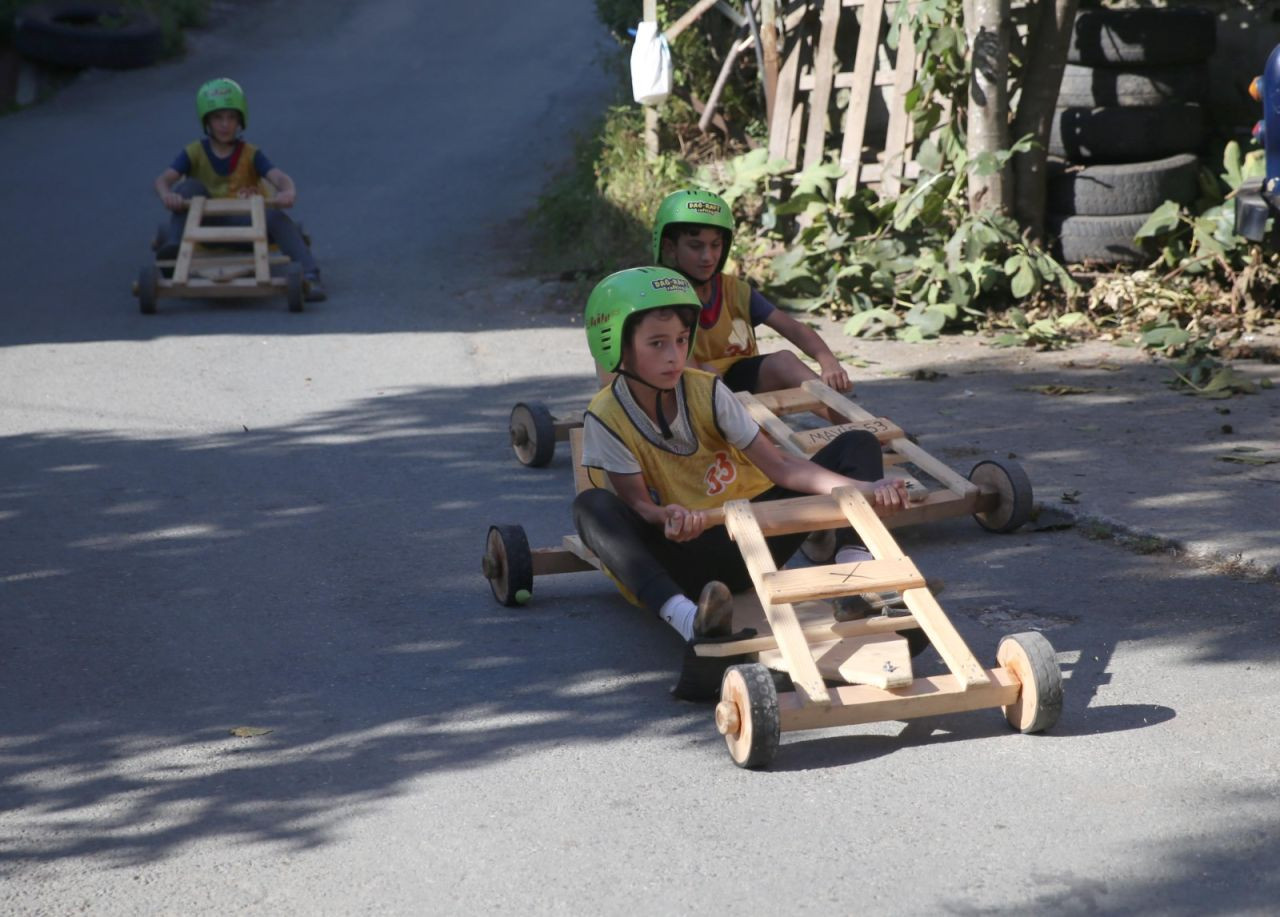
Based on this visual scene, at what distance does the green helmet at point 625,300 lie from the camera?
4.50 m

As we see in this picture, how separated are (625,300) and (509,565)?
102cm

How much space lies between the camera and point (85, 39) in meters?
19.4

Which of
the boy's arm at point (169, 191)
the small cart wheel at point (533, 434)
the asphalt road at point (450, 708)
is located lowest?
the asphalt road at point (450, 708)

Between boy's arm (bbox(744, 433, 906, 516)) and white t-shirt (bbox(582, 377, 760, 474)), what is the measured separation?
5 centimetres

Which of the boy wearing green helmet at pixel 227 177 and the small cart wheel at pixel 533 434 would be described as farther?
the boy wearing green helmet at pixel 227 177

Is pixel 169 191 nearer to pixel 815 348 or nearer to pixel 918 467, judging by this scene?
pixel 815 348

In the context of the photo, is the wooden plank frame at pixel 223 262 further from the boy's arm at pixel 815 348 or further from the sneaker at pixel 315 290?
the boy's arm at pixel 815 348

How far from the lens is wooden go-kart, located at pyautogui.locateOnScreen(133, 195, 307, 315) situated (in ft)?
33.3

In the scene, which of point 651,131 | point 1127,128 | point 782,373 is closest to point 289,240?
point 651,131

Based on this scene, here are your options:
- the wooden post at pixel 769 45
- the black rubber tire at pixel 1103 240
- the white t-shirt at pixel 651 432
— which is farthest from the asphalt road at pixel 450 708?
the wooden post at pixel 769 45

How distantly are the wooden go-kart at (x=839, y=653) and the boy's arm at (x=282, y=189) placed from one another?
7.08 meters

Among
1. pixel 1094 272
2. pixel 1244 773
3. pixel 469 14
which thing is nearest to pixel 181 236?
pixel 1094 272

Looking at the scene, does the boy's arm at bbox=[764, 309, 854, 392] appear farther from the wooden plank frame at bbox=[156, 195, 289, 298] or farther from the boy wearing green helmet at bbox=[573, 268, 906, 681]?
the wooden plank frame at bbox=[156, 195, 289, 298]

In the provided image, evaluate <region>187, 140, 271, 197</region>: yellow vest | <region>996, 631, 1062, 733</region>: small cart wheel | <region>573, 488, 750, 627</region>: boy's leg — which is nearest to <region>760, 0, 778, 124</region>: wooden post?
<region>187, 140, 271, 197</region>: yellow vest
